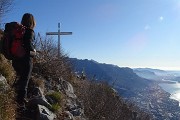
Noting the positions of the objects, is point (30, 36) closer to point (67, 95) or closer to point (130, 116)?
point (67, 95)

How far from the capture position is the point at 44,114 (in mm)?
8469

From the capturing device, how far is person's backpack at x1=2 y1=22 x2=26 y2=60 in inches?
304

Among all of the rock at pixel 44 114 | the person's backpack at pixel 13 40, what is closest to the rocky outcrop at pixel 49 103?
the rock at pixel 44 114

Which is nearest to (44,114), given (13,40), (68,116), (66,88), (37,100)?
(37,100)

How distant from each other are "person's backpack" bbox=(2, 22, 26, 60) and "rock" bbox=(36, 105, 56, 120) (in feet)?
5.19

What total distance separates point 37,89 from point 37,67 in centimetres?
220

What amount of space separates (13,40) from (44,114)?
6.46 ft

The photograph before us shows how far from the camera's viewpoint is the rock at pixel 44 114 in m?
8.41

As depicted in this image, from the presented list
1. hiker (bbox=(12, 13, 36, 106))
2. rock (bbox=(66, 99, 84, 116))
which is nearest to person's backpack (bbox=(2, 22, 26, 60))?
hiker (bbox=(12, 13, 36, 106))

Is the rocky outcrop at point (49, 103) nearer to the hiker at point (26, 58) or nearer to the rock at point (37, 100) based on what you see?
the rock at point (37, 100)

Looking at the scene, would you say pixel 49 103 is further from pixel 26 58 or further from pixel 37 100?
pixel 26 58

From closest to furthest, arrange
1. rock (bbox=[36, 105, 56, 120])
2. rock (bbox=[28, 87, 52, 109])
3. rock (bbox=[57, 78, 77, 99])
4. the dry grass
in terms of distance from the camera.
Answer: the dry grass
rock (bbox=[36, 105, 56, 120])
rock (bbox=[28, 87, 52, 109])
rock (bbox=[57, 78, 77, 99])

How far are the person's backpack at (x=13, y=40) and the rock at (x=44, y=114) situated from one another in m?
1.58

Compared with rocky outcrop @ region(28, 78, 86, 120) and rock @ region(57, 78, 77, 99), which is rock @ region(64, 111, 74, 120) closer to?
rocky outcrop @ region(28, 78, 86, 120)
